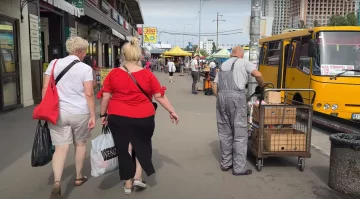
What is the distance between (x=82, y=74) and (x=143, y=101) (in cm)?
74

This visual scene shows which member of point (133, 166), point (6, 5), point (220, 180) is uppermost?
point (6, 5)

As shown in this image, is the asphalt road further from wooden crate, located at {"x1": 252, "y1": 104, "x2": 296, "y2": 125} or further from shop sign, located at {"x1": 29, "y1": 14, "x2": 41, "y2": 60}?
shop sign, located at {"x1": 29, "y1": 14, "x2": 41, "y2": 60}

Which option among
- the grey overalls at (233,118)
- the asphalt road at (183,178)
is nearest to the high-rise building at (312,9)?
the asphalt road at (183,178)

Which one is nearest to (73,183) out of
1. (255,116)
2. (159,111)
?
(255,116)

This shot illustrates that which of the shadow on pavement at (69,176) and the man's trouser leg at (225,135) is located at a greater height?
the man's trouser leg at (225,135)

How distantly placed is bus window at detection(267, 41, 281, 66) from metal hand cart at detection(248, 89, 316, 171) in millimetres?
6934

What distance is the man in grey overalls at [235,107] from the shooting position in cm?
513

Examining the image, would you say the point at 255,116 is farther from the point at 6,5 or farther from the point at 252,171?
the point at 6,5

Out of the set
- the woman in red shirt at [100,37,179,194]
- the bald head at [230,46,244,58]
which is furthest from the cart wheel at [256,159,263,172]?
the woman in red shirt at [100,37,179,194]

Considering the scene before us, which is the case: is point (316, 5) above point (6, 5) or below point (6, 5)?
above

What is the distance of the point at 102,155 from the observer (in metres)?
4.15

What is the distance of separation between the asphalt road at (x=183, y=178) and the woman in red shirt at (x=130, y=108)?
0.50 metres

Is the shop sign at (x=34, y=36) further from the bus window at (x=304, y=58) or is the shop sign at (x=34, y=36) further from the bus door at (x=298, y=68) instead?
the bus window at (x=304, y=58)

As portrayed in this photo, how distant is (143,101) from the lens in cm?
412
